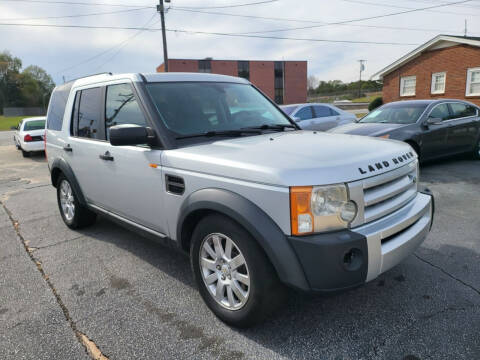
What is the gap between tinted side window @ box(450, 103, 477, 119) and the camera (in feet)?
27.4

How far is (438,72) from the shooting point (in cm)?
2105

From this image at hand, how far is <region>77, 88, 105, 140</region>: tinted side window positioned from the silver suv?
3 cm

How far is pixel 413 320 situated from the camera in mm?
2643

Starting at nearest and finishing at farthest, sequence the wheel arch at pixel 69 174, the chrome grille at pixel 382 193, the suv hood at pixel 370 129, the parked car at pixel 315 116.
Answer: the chrome grille at pixel 382 193 < the wheel arch at pixel 69 174 < the suv hood at pixel 370 129 < the parked car at pixel 315 116

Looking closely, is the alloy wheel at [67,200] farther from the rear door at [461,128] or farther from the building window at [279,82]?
the building window at [279,82]

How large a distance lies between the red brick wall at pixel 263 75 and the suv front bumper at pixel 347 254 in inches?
2218

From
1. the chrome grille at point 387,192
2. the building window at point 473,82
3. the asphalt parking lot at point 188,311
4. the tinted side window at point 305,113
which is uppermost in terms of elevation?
the building window at point 473,82

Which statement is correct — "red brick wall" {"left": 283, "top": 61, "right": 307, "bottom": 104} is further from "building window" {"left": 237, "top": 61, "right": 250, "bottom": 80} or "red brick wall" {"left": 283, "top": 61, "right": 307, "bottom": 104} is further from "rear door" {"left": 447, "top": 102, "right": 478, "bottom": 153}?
"rear door" {"left": 447, "top": 102, "right": 478, "bottom": 153}

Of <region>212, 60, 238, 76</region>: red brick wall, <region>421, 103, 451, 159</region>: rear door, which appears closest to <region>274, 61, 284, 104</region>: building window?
<region>212, 60, 238, 76</region>: red brick wall

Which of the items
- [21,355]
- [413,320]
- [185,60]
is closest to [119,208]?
[21,355]

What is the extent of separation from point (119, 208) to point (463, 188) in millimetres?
5760

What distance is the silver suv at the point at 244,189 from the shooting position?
84.6 inches

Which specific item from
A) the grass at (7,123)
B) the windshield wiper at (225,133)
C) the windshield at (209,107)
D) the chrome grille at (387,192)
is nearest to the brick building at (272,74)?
the grass at (7,123)

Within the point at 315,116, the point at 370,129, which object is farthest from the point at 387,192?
the point at 315,116
